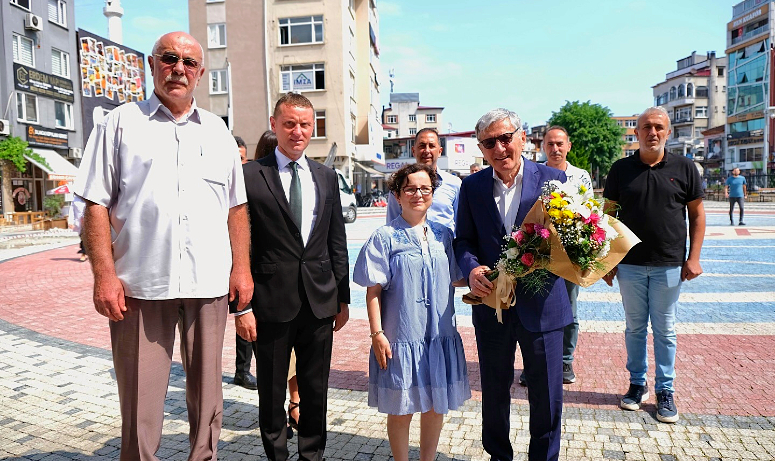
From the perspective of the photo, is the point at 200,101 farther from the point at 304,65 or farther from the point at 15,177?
the point at 15,177

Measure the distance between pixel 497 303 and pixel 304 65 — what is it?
117ft

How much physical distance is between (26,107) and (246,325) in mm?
31787

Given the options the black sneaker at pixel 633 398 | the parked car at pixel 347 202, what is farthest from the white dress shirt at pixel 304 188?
the parked car at pixel 347 202

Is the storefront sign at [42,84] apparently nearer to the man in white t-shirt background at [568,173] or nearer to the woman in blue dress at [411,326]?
the man in white t-shirt background at [568,173]

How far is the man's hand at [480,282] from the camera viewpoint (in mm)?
2971

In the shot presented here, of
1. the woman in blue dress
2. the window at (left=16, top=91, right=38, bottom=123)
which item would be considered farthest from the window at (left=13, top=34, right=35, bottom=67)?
the woman in blue dress

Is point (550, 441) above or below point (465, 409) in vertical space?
above

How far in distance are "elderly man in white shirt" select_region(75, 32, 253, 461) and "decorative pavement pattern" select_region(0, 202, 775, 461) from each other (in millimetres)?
1065

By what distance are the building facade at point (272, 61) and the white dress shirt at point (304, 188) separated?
33.2 meters

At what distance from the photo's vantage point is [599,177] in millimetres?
73625

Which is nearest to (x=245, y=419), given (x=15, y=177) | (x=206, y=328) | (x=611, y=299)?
(x=206, y=328)

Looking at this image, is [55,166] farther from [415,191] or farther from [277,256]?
[415,191]

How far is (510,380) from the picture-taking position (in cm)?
322

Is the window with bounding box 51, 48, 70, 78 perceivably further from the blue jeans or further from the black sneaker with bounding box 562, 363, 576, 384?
the blue jeans
